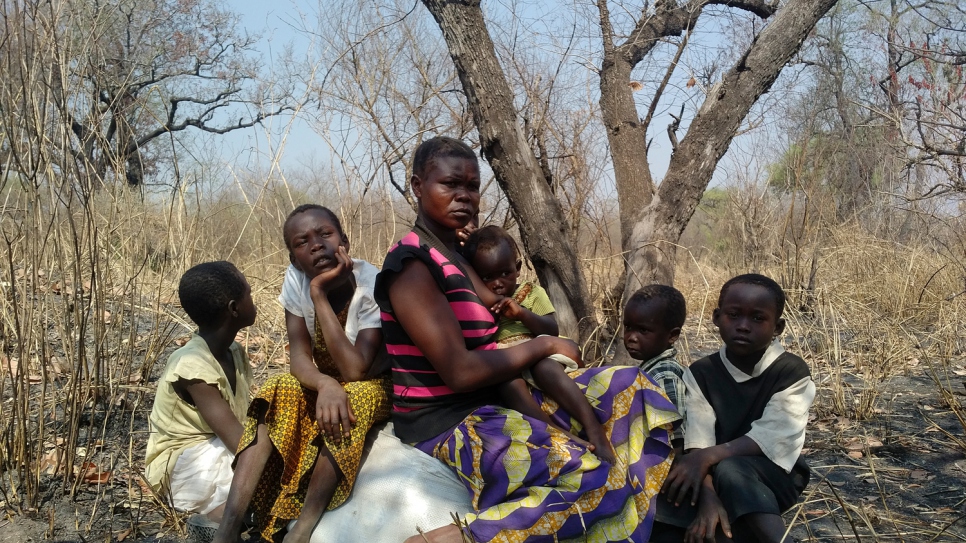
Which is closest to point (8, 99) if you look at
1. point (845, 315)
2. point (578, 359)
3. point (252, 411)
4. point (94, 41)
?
point (94, 41)

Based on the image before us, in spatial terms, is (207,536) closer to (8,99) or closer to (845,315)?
(8,99)

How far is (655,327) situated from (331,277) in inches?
45.8

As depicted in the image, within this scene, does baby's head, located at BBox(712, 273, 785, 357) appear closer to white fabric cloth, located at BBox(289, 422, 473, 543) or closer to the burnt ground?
the burnt ground

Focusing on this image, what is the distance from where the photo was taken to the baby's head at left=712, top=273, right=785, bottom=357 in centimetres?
242

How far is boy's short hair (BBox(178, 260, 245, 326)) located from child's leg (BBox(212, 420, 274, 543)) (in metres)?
0.55

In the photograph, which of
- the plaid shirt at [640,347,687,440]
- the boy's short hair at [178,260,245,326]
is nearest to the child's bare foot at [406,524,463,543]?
the plaid shirt at [640,347,687,440]

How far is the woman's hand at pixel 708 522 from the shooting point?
7.29 feet

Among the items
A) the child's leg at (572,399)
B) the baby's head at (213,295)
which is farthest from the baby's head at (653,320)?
the baby's head at (213,295)

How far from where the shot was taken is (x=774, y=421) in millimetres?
Answer: 2367

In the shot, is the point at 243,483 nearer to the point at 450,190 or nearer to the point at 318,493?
the point at 318,493

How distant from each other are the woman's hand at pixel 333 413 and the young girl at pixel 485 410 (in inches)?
7.0

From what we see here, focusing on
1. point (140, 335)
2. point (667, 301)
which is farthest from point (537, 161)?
point (140, 335)

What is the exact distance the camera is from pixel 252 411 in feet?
7.90

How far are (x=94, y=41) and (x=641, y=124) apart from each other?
337 cm
